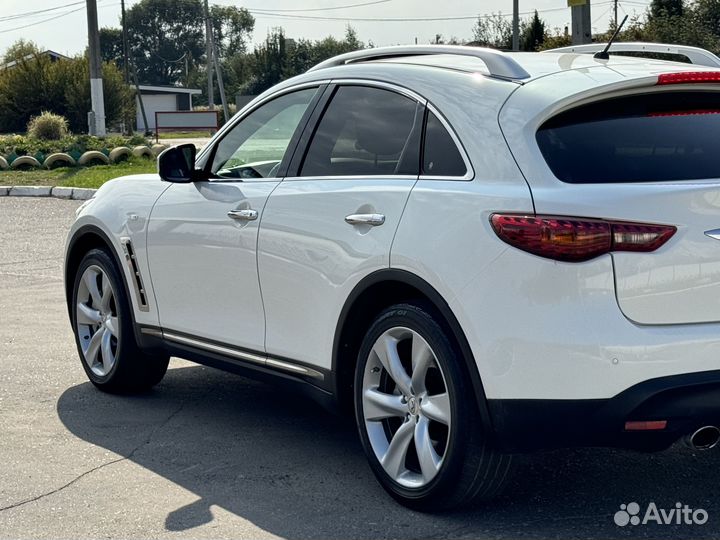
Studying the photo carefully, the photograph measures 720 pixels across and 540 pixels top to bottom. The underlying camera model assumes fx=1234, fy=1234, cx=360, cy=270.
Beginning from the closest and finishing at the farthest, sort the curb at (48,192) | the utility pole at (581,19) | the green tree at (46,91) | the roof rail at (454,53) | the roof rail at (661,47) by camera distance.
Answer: the roof rail at (454,53) → the roof rail at (661,47) → the utility pole at (581,19) → the curb at (48,192) → the green tree at (46,91)

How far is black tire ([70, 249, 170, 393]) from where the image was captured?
6.57m

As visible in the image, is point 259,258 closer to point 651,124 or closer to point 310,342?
point 310,342

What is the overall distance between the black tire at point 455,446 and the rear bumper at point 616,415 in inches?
5.9

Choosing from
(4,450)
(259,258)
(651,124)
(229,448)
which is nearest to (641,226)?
(651,124)

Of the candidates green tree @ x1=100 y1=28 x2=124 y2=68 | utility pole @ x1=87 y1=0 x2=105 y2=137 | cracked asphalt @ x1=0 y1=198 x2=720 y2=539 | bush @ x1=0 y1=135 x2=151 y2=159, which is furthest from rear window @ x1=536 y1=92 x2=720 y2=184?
green tree @ x1=100 y1=28 x2=124 y2=68

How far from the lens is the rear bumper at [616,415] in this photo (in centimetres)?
399

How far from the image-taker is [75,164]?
24453 millimetres

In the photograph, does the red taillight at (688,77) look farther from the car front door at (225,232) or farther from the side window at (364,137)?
the car front door at (225,232)

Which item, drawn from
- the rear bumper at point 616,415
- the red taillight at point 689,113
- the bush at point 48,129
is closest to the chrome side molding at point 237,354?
the rear bumper at point 616,415

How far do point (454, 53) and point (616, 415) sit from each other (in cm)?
177

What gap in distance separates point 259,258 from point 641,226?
1931mm

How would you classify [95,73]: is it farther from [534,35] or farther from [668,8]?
[668,8]

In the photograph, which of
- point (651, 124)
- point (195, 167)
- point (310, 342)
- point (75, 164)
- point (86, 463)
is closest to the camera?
point (651, 124)

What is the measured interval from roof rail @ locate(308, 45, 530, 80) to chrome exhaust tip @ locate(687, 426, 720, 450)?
1432 millimetres
